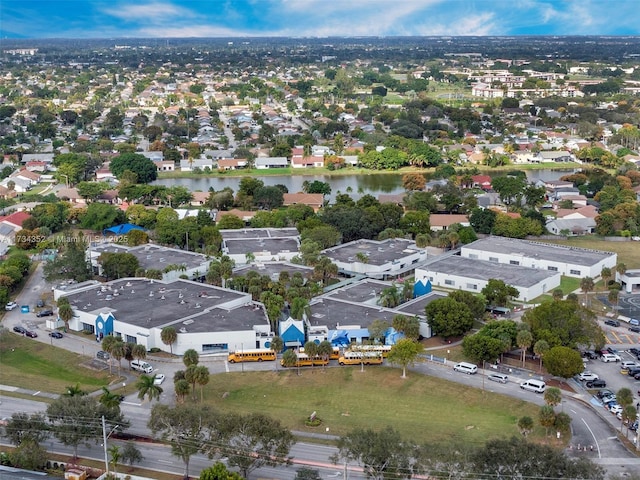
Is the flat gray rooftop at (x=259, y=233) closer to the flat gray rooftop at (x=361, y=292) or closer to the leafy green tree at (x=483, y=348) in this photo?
the flat gray rooftop at (x=361, y=292)

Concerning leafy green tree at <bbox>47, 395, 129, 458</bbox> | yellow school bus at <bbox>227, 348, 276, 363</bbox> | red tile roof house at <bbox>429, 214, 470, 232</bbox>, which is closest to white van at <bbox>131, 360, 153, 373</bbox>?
yellow school bus at <bbox>227, 348, 276, 363</bbox>

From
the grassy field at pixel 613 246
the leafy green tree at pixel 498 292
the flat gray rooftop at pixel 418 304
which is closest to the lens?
the flat gray rooftop at pixel 418 304

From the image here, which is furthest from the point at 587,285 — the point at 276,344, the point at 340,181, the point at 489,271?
the point at 340,181

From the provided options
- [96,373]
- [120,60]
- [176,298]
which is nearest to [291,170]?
[176,298]

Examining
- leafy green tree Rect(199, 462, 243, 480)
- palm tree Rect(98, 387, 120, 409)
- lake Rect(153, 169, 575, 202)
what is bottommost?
leafy green tree Rect(199, 462, 243, 480)

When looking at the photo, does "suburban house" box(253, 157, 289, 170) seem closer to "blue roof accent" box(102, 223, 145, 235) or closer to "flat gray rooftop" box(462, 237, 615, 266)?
"blue roof accent" box(102, 223, 145, 235)

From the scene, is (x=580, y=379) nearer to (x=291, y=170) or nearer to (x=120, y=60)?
(x=291, y=170)

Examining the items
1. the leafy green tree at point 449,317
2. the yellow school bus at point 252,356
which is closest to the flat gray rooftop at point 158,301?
the yellow school bus at point 252,356

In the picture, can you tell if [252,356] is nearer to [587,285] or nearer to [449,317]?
[449,317]
